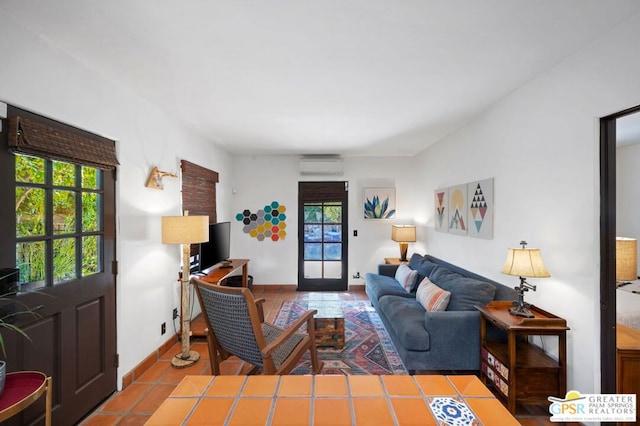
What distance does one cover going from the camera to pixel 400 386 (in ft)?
2.62

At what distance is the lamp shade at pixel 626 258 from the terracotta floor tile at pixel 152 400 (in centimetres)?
340

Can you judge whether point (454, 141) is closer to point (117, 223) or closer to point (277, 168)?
point (277, 168)

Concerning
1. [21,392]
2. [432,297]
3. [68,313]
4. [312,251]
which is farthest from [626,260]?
[312,251]

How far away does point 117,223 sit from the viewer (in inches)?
92.5

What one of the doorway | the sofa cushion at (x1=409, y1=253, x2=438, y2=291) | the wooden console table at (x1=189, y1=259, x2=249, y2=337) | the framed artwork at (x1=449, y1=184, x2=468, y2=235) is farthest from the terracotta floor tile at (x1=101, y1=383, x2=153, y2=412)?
the framed artwork at (x1=449, y1=184, x2=468, y2=235)

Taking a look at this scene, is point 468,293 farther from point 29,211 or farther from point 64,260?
point 29,211

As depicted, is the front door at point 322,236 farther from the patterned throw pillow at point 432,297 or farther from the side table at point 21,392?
the side table at point 21,392

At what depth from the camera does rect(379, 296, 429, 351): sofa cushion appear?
244cm

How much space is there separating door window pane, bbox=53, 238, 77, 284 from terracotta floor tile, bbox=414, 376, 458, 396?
2232 mm

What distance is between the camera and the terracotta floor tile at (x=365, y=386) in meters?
0.76

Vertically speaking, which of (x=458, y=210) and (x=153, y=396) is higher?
(x=458, y=210)

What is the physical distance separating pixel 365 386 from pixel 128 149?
103 inches

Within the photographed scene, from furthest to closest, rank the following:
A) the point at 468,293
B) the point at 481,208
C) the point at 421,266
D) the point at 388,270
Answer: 1. the point at 388,270
2. the point at 421,266
3. the point at 481,208
4. the point at 468,293

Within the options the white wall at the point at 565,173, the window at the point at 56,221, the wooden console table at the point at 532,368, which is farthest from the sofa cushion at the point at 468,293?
the window at the point at 56,221
